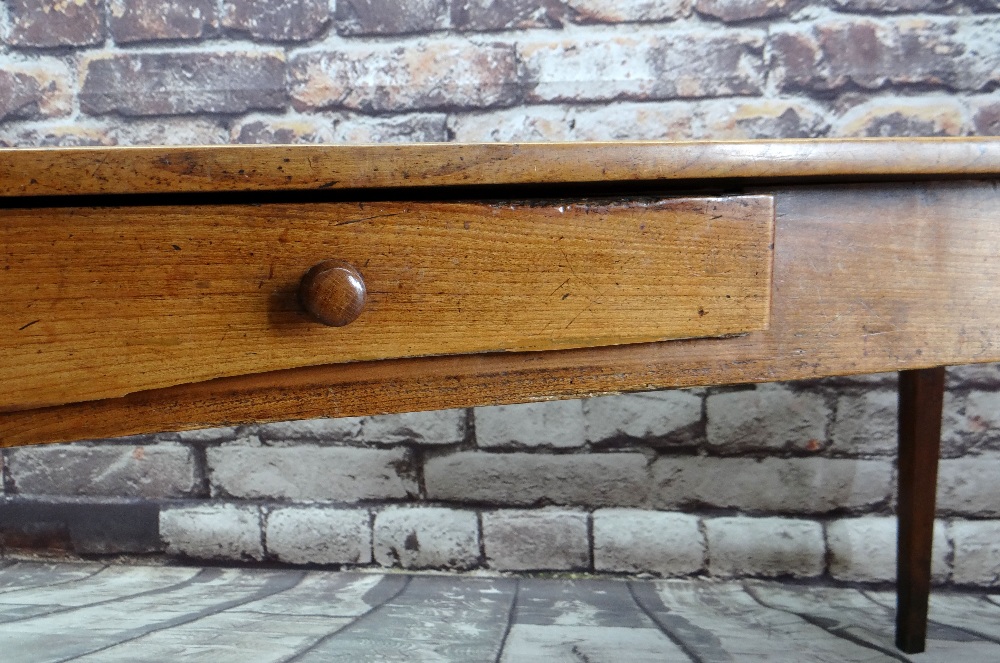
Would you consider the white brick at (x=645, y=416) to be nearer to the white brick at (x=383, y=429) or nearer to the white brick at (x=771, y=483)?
the white brick at (x=771, y=483)

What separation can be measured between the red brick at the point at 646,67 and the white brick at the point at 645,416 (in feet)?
1.43

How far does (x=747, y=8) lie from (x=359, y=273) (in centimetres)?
80

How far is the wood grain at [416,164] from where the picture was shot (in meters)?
0.36

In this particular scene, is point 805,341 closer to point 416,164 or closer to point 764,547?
point 416,164

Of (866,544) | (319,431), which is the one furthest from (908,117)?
(319,431)

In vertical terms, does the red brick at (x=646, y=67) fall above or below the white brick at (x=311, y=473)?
above

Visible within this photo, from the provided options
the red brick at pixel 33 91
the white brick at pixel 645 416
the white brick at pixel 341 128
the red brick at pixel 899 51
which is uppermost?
the red brick at pixel 899 51

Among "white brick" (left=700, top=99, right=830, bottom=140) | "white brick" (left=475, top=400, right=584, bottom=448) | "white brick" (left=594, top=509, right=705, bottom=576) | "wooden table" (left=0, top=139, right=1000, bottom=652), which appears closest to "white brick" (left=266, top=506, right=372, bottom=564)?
"white brick" (left=475, top=400, right=584, bottom=448)

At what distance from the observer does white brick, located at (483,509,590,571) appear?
1.03 m

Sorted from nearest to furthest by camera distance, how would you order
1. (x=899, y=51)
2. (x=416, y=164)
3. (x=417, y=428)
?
(x=416, y=164)
(x=899, y=51)
(x=417, y=428)

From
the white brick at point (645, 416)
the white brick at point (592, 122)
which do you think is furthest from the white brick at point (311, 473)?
the white brick at point (592, 122)

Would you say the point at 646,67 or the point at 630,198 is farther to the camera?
the point at 646,67

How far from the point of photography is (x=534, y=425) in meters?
1.02

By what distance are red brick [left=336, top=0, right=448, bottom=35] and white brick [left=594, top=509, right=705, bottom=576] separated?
76cm
